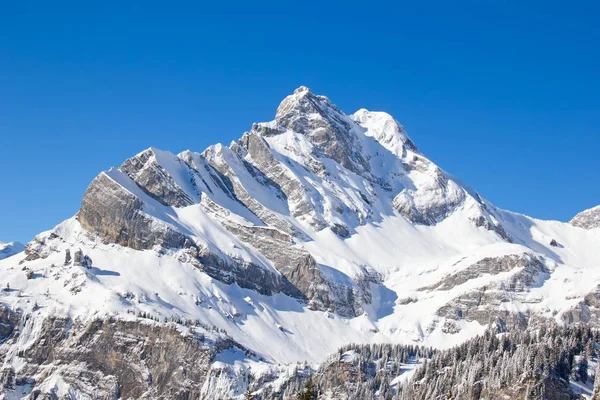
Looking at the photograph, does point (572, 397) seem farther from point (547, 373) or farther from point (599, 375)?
point (599, 375)

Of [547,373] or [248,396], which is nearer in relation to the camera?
[248,396]

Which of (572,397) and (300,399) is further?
(572,397)

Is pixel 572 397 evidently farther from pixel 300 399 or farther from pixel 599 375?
pixel 300 399

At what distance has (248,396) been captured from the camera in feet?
445

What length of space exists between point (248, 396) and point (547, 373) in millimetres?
86087

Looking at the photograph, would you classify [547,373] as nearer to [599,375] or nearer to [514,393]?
[514,393]

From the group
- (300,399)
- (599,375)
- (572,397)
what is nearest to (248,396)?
(300,399)

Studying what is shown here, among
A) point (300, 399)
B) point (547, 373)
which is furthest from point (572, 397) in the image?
point (300, 399)

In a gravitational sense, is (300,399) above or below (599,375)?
below

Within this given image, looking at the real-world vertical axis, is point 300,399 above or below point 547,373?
below

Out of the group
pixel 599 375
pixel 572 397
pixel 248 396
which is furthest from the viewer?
Result: pixel 572 397

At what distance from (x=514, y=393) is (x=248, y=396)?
268 feet

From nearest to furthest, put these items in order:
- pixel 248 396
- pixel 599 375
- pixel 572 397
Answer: pixel 248 396 < pixel 599 375 < pixel 572 397

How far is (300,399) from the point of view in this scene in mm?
136000
